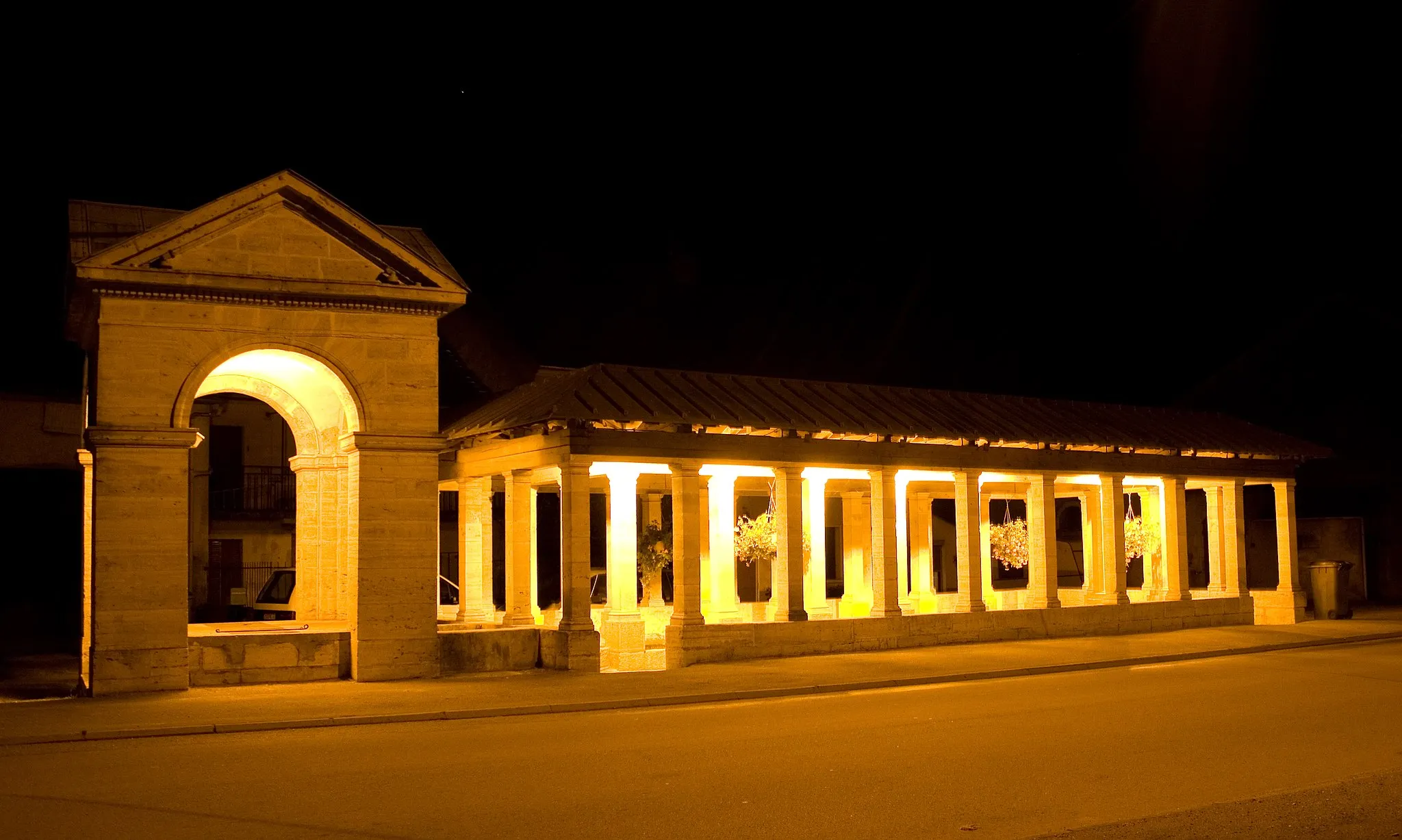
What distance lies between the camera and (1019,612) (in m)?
22.9

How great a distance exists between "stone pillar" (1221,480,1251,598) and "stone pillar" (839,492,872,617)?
8.01 metres

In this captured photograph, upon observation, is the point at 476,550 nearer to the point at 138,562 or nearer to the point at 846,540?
the point at 138,562

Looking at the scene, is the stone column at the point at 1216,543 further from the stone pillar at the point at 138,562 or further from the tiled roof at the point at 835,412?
the stone pillar at the point at 138,562

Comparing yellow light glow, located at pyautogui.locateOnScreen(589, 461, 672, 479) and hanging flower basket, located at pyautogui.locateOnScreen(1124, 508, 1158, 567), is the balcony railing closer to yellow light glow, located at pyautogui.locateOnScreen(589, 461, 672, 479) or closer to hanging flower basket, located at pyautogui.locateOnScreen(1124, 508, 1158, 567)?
yellow light glow, located at pyautogui.locateOnScreen(589, 461, 672, 479)

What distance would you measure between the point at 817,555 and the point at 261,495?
54.6 ft

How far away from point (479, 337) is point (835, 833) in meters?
27.9

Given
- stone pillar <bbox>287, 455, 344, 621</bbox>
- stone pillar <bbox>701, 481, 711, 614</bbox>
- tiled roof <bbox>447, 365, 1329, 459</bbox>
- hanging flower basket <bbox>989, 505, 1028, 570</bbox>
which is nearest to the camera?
tiled roof <bbox>447, 365, 1329, 459</bbox>

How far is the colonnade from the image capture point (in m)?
19.3

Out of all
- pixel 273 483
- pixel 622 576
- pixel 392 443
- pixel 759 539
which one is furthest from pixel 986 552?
pixel 273 483

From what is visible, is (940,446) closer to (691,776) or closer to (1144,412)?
(1144,412)

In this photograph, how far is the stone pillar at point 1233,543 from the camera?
26688 mm

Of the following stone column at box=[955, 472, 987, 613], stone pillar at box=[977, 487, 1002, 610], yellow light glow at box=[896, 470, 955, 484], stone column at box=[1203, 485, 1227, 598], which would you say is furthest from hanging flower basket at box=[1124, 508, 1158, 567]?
stone column at box=[955, 472, 987, 613]

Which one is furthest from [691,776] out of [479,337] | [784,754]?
[479,337]

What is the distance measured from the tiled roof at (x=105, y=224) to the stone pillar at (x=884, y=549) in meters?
8.51
